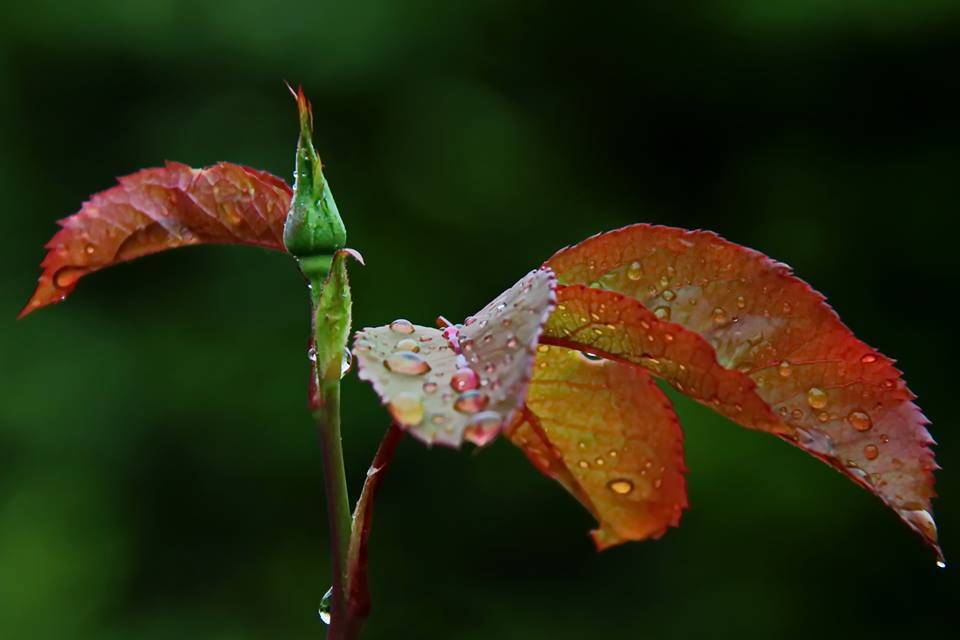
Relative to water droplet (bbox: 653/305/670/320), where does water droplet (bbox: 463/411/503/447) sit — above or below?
above

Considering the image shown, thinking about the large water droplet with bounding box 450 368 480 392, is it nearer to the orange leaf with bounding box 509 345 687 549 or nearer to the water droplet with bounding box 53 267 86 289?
the orange leaf with bounding box 509 345 687 549

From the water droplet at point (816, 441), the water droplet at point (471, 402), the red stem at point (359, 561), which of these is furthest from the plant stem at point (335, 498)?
the water droplet at point (816, 441)

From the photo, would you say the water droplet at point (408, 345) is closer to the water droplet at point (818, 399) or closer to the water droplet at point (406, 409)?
the water droplet at point (406, 409)

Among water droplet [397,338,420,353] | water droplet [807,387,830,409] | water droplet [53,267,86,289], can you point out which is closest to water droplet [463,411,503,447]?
water droplet [397,338,420,353]

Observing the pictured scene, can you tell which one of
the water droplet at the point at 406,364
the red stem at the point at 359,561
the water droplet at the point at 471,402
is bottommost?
the red stem at the point at 359,561

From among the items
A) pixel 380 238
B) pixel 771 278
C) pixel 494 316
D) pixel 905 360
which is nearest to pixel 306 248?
pixel 494 316

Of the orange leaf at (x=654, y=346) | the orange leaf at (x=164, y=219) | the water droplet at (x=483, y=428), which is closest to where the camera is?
the water droplet at (x=483, y=428)

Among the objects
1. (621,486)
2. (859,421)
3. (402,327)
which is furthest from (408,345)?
(859,421)

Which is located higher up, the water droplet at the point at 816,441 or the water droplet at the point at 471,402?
A: the water droplet at the point at 471,402

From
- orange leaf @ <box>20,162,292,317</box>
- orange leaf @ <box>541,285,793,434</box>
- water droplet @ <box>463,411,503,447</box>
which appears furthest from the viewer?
orange leaf @ <box>20,162,292,317</box>

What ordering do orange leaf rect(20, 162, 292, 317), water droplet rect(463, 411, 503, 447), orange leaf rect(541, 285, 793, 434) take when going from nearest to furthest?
water droplet rect(463, 411, 503, 447)
orange leaf rect(541, 285, 793, 434)
orange leaf rect(20, 162, 292, 317)
